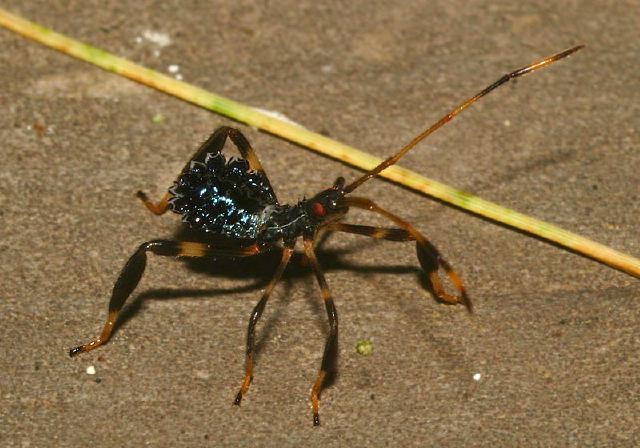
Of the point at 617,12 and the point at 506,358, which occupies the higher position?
the point at 617,12

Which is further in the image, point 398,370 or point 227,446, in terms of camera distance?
point 398,370

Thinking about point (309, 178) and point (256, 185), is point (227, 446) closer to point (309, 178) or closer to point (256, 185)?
point (256, 185)

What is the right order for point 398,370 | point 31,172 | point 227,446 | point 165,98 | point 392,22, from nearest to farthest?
point 227,446
point 398,370
point 31,172
point 165,98
point 392,22

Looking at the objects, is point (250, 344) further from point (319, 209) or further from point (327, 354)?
point (319, 209)

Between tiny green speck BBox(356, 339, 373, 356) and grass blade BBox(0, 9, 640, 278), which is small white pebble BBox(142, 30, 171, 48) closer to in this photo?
grass blade BBox(0, 9, 640, 278)

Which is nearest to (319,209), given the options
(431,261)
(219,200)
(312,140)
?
(219,200)

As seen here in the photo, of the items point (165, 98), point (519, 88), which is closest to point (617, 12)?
point (519, 88)

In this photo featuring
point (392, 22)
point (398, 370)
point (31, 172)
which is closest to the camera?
point (398, 370)

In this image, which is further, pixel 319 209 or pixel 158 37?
pixel 158 37
